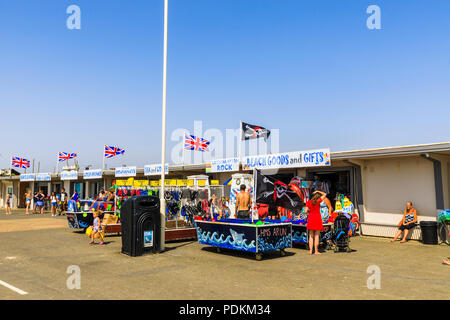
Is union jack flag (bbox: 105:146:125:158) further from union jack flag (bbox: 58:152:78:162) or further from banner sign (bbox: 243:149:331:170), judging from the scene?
banner sign (bbox: 243:149:331:170)

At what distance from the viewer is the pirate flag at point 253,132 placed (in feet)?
63.3

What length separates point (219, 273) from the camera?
7.69 m

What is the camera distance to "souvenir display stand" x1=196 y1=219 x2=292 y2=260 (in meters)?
9.09

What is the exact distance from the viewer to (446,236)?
39.0 ft

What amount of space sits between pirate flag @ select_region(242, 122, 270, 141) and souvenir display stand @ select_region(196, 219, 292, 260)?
31.1 ft

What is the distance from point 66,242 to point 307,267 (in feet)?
28.7

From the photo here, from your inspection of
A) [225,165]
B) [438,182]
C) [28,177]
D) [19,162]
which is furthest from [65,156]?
[438,182]

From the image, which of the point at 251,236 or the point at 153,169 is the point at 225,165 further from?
the point at 251,236

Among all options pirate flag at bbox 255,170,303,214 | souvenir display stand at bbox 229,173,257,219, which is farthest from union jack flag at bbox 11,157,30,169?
pirate flag at bbox 255,170,303,214

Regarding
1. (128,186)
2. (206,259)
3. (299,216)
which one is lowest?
(206,259)

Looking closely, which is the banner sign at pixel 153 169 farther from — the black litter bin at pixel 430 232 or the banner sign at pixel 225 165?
the black litter bin at pixel 430 232

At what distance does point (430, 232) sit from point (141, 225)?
31.3 feet
